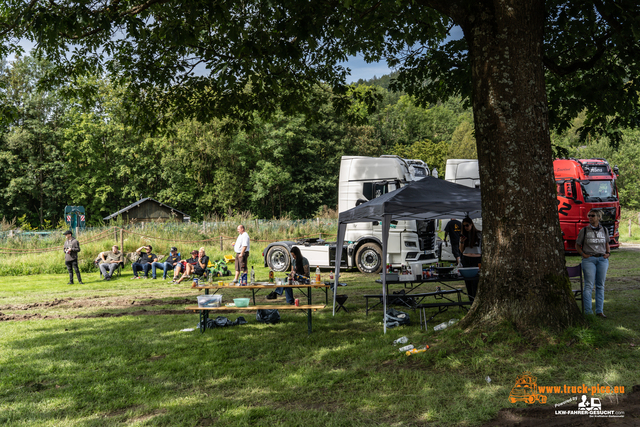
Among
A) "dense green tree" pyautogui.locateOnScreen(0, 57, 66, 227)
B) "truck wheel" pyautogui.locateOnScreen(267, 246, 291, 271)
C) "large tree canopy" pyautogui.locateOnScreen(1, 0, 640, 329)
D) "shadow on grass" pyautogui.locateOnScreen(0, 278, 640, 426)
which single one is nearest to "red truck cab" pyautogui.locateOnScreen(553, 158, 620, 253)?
"large tree canopy" pyautogui.locateOnScreen(1, 0, 640, 329)

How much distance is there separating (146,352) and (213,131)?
4059 centimetres

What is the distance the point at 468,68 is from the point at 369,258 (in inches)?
275

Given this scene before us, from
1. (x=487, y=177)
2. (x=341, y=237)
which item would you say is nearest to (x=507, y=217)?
(x=487, y=177)

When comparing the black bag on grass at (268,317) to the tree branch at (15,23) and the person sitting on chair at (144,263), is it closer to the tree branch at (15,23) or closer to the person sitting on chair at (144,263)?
the tree branch at (15,23)

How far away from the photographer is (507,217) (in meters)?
5.50

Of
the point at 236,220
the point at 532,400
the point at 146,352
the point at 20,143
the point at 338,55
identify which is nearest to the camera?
the point at 532,400

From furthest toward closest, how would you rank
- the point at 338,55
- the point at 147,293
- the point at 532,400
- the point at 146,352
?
the point at 147,293 < the point at 338,55 < the point at 146,352 < the point at 532,400

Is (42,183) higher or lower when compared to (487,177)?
higher

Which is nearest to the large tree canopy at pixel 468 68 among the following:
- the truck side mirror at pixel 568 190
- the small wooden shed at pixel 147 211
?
the truck side mirror at pixel 568 190

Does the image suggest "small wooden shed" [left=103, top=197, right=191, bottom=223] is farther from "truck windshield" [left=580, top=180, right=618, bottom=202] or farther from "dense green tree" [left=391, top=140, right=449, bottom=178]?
"truck windshield" [left=580, top=180, right=618, bottom=202]

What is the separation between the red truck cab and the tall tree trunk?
42.9 ft

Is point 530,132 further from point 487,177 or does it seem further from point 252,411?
point 252,411

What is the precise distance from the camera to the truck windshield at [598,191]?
17.2 m

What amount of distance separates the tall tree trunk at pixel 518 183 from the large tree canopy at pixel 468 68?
1 centimetres
